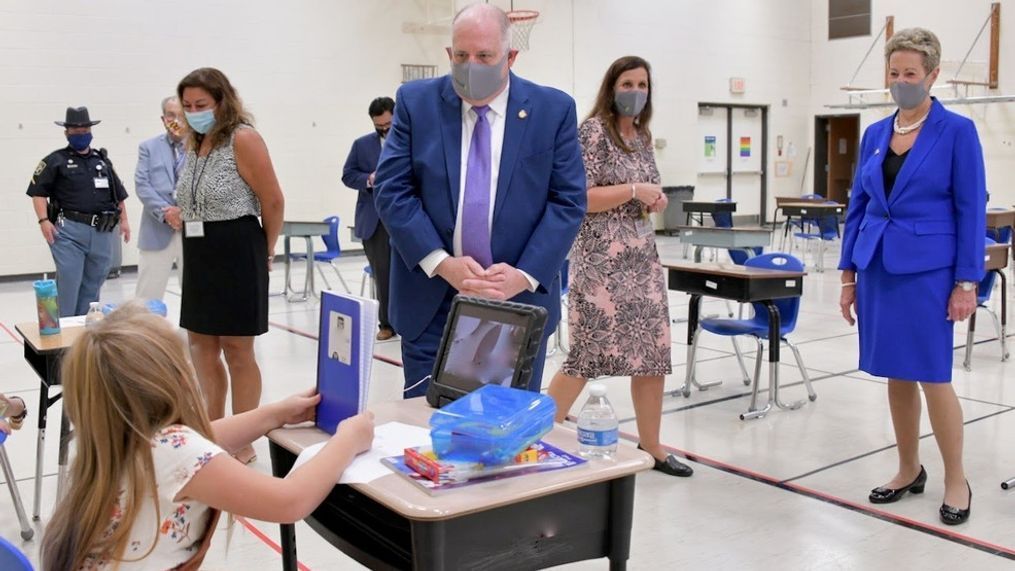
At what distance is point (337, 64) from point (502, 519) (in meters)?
11.7

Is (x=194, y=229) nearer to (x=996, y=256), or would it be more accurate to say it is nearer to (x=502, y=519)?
(x=502, y=519)

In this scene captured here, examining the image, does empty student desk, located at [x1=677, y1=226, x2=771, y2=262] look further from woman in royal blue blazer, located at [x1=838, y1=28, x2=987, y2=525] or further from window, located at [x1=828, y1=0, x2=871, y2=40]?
window, located at [x1=828, y1=0, x2=871, y2=40]

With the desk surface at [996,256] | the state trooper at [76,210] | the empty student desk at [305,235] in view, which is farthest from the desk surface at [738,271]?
the empty student desk at [305,235]

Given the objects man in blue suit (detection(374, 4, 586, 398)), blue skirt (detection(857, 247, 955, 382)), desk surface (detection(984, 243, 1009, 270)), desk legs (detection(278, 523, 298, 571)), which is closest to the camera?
desk legs (detection(278, 523, 298, 571))

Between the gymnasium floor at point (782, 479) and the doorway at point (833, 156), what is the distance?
1235 cm

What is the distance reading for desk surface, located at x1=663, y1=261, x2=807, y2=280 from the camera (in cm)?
468

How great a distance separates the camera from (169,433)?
1.61 m

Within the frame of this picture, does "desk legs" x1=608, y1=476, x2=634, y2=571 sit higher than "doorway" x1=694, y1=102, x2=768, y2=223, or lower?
lower

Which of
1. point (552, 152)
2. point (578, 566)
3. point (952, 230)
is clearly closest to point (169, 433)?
point (552, 152)

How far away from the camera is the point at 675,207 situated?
52.4ft

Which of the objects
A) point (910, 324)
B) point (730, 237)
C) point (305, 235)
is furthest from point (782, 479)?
point (305, 235)

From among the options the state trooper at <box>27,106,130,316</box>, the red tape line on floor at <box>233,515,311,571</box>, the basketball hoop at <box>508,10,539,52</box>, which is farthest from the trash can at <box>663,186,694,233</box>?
the red tape line on floor at <box>233,515,311,571</box>

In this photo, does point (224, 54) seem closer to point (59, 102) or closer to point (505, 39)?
point (59, 102)

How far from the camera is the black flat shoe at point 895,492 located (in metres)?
3.53
